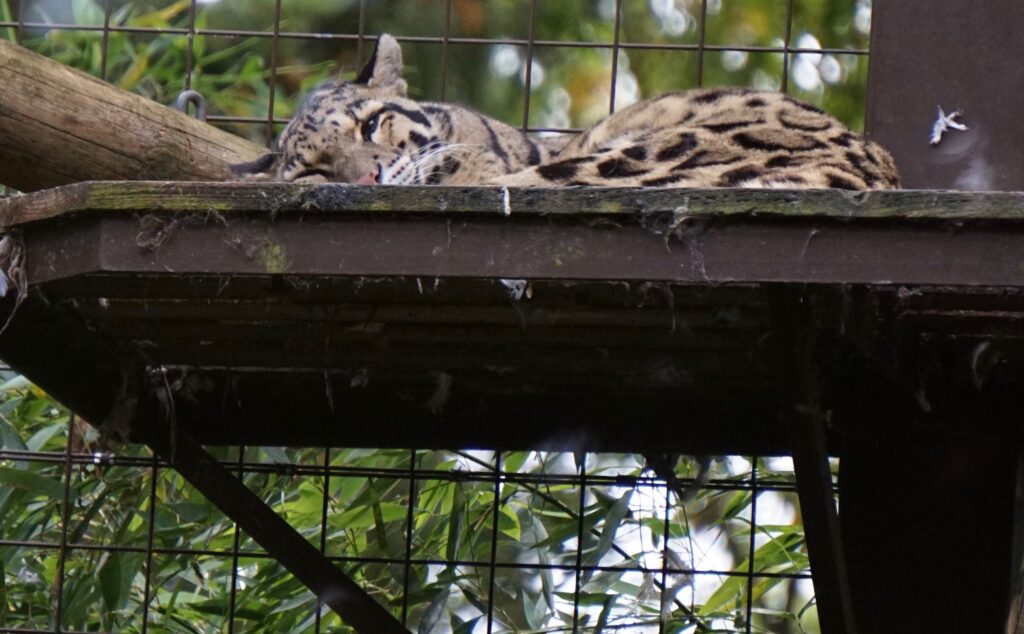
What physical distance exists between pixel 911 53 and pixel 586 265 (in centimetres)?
88

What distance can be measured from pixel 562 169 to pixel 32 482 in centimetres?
139

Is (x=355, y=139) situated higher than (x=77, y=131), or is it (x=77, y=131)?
(x=355, y=139)

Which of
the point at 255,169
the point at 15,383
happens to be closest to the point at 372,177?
the point at 255,169

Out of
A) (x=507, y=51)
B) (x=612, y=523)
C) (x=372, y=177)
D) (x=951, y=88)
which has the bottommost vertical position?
(x=612, y=523)

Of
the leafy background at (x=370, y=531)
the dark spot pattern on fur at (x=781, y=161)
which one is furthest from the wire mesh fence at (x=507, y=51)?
the dark spot pattern on fur at (x=781, y=161)

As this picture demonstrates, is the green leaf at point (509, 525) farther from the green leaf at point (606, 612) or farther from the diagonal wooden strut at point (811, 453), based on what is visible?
the diagonal wooden strut at point (811, 453)

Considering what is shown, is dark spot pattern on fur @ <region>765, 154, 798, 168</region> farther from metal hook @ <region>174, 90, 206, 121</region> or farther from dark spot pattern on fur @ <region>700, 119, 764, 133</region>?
metal hook @ <region>174, 90, 206, 121</region>

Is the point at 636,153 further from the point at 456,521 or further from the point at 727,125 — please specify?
the point at 456,521

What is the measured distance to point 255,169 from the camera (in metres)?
2.51

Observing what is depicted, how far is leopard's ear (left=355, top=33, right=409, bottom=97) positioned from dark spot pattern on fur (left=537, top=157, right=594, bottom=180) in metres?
1.08

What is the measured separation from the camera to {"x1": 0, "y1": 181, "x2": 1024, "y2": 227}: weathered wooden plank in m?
1.37

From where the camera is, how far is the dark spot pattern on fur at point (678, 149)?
6.59 feet

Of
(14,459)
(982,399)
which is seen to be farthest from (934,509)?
(14,459)

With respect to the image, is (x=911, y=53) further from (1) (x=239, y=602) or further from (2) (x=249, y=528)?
(1) (x=239, y=602)
